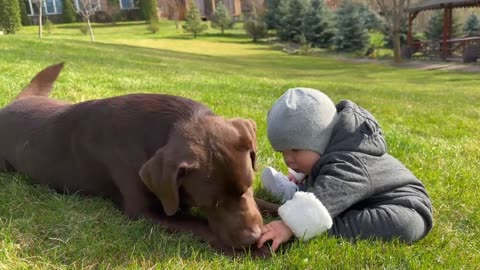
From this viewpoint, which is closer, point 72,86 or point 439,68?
point 72,86

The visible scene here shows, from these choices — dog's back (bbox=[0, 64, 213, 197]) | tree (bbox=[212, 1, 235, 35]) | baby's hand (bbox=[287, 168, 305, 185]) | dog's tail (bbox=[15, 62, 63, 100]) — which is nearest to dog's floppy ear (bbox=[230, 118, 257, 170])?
dog's back (bbox=[0, 64, 213, 197])

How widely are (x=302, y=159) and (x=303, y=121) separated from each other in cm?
29

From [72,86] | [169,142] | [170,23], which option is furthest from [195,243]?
[170,23]

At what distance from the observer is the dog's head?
2.30 meters

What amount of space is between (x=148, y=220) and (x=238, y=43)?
135 ft

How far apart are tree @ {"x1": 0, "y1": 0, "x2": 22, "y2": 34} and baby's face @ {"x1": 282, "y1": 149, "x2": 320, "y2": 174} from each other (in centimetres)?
3289

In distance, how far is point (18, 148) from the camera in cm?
339

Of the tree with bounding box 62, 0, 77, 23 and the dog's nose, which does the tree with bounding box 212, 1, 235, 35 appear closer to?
the tree with bounding box 62, 0, 77, 23

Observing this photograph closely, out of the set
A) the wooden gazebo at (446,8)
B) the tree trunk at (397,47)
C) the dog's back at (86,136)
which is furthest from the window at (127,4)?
the dog's back at (86,136)

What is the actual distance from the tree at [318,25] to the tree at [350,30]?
1.81m

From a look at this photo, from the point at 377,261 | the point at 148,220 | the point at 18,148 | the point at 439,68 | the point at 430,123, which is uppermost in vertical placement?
the point at 18,148

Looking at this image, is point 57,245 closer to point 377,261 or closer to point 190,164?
point 190,164

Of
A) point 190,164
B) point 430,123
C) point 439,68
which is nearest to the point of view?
point 190,164

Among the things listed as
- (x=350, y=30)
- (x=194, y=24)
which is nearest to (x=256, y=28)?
(x=194, y=24)
